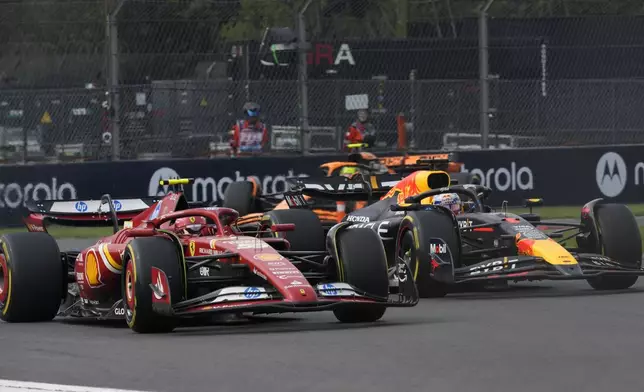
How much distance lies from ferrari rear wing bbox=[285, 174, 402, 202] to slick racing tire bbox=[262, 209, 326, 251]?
3.49 m

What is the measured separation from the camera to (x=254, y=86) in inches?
983

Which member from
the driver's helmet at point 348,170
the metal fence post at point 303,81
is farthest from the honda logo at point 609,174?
the driver's helmet at point 348,170

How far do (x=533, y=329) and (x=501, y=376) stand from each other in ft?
8.69

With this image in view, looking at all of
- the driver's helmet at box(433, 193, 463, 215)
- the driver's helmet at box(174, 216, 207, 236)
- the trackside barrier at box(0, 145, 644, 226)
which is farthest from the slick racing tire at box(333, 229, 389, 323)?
the trackside barrier at box(0, 145, 644, 226)

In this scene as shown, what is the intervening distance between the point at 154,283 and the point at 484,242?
15.2 feet

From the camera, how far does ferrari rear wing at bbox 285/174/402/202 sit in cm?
1808

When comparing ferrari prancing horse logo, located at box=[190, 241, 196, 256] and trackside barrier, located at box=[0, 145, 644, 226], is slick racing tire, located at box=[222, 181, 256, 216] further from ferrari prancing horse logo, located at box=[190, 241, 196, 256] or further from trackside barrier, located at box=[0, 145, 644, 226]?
ferrari prancing horse logo, located at box=[190, 241, 196, 256]

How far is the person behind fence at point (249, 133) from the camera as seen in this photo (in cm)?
2441

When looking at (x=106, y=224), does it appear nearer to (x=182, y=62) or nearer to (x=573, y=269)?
(x=573, y=269)

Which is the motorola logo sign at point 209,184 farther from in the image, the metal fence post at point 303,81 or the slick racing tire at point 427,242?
the slick racing tire at point 427,242

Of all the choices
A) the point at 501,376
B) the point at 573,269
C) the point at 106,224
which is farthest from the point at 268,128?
the point at 501,376

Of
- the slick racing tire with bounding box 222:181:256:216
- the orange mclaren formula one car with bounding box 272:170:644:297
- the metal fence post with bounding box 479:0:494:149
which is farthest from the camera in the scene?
the metal fence post with bounding box 479:0:494:149

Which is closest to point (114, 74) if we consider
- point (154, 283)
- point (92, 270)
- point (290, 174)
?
point (290, 174)

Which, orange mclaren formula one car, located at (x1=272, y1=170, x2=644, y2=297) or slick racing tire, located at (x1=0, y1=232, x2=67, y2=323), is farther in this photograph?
orange mclaren formula one car, located at (x1=272, y1=170, x2=644, y2=297)
